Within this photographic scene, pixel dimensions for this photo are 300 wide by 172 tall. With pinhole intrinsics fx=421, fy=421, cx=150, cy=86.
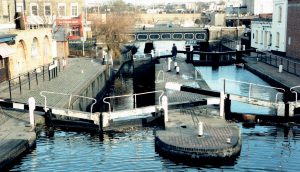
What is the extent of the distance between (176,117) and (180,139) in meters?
3.57

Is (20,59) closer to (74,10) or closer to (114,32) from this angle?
(114,32)

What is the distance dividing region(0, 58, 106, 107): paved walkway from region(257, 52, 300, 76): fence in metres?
17.0

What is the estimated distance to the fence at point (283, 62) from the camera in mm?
36334

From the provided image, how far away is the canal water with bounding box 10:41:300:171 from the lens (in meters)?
15.0

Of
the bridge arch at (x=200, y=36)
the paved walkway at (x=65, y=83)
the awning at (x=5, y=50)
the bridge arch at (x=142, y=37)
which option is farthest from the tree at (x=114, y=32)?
the awning at (x=5, y=50)

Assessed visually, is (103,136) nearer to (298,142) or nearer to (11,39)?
(298,142)

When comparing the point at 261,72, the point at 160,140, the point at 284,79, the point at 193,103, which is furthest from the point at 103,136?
the point at 261,72

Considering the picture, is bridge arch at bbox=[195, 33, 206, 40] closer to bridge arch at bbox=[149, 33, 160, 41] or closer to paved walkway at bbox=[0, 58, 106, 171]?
bridge arch at bbox=[149, 33, 160, 41]

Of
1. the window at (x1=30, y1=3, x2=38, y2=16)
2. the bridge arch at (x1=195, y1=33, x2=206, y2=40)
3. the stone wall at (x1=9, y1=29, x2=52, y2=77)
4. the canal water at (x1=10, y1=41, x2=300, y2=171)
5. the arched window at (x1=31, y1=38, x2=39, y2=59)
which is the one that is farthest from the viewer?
the bridge arch at (x1=195, y1=33, x2=206, y2=40)

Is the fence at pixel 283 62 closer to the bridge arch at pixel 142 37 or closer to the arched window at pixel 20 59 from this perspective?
the arched window at pixel 20 59

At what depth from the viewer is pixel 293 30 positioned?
4447 centimetres

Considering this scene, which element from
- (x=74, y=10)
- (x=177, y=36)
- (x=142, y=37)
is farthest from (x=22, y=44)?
(x=177, y=36)

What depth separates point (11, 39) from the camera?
98.8ft

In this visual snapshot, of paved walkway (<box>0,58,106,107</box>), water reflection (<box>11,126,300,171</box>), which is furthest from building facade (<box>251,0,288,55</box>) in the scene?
water reflection (<box>11,126,300,171</box>)
